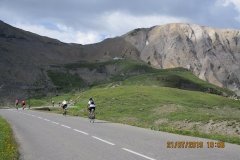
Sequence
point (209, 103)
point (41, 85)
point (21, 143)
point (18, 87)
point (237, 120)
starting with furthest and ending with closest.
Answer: point (41, 85), point (18, 87), point (209, 103), point (237, 120), point (21, 143)

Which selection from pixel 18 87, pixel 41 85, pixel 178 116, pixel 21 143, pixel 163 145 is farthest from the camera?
pixel 41 85

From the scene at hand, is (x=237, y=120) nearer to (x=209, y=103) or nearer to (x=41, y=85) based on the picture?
(x=209, y=103)

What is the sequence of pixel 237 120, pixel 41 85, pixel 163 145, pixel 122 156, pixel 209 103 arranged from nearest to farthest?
1. pixel 122 156
2. pixel 163 145
3. pixel 237 120
4. pixel 209 103
5. pixel 41 85

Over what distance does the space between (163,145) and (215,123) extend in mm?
15143

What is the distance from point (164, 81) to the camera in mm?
158500

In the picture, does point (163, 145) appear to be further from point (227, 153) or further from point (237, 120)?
point (237, 120)

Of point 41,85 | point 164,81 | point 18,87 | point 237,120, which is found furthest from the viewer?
point 41,85

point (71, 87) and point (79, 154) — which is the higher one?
point (71, 87)

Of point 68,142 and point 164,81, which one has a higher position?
point 164,81

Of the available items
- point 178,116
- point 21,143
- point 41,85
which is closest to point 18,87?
point 41,85

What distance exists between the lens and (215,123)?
108 feet

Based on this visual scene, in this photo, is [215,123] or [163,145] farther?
[215,123]

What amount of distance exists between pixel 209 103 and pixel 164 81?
247ft

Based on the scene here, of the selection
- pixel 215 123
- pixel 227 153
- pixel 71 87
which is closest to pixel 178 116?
pixel 215 123
